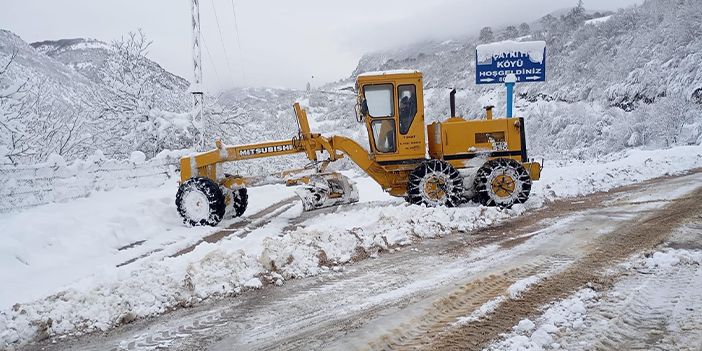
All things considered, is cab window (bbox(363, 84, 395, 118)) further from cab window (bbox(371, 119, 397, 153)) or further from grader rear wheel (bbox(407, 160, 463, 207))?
grader rear wheel (bbox(407, 160, 463, 207))

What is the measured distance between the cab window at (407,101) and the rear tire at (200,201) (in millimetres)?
4110

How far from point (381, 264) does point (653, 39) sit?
45702 millimetres

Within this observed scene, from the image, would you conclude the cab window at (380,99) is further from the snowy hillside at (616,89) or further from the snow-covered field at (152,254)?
the snowy hillside at (616,89)

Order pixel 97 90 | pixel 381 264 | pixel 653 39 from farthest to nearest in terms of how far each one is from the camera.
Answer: pixel 653 39 < pixel 97 90 < pixel 381 264

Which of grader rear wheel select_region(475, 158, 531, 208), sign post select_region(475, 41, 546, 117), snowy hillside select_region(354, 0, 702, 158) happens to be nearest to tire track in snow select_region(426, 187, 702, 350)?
grader rear wheel select_region(475, 158, 531, 208)

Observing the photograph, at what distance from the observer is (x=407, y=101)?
27.8ft

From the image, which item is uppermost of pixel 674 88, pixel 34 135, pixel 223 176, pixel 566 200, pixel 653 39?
pixel 653 39

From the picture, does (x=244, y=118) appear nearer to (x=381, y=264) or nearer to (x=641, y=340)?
(x=381, y=264)

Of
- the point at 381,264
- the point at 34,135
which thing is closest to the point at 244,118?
the point at 34,135

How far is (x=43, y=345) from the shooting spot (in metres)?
3.01

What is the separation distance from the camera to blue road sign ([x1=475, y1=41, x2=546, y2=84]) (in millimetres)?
13547

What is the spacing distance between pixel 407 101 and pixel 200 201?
4.70m

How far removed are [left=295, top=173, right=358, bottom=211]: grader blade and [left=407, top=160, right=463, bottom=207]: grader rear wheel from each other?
1.40 meters

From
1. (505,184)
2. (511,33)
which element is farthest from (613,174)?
(511,33)
